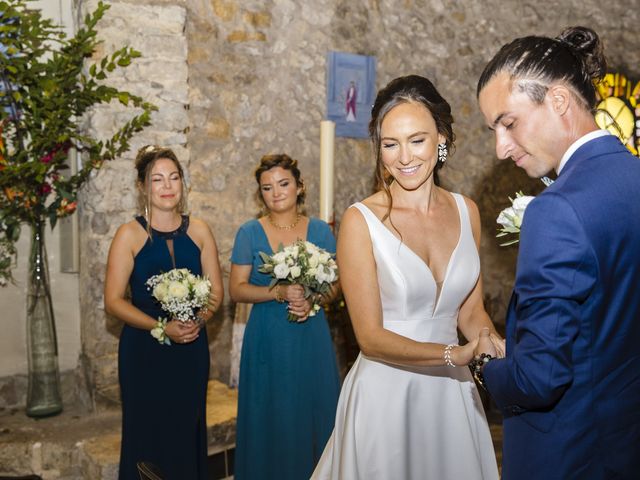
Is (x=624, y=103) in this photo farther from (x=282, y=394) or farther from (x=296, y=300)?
(x=282, y=394)

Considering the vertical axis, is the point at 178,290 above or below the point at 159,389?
above

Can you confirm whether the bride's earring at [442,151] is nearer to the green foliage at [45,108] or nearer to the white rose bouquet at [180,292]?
the white rose bouquet at [180,292]

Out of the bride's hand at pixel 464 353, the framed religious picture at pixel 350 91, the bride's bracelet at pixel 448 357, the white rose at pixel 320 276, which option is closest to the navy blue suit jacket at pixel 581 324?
the bride's hand at pixel 464 353

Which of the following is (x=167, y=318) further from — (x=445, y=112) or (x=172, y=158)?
(x=445, y=112)

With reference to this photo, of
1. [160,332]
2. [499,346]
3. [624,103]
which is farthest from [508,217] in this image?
[624,103]

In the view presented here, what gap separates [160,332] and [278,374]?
70 centimetres

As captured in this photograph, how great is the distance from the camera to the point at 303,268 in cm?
341

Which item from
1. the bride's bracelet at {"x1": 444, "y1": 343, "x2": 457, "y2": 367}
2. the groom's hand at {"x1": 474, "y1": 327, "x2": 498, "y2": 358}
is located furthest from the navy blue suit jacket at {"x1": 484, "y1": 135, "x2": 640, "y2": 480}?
the bride's bracelet at {"x1": 444, "y1": 343, "x2": 457, "y2": 367}

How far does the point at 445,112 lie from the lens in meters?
2.22

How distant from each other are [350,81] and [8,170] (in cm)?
289

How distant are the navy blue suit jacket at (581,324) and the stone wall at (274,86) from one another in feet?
11.2

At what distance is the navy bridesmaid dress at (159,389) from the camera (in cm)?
330

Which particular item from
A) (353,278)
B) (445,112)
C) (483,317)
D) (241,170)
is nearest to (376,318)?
(353,278)

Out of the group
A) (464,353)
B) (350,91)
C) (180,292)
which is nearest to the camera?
(464,353)
